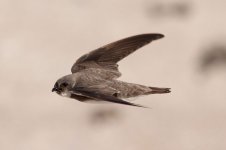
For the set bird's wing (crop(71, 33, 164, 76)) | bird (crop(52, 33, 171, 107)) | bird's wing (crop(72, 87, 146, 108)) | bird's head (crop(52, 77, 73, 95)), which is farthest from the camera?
bird's wing (crop(71, 33, 164, 76))

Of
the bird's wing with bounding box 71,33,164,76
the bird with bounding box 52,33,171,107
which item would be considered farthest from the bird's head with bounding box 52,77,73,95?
the bird's wing with bounding box 71,33,164,76

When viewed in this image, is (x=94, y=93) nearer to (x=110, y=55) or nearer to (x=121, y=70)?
(x=110, y=55)

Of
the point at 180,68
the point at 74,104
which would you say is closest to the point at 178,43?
the point at 180,68

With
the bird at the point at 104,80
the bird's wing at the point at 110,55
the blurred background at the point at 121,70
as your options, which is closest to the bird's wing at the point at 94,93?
the bird at the point at 104,80

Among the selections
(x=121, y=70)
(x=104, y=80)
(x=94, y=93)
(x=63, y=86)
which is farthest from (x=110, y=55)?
(x=121, y=70)

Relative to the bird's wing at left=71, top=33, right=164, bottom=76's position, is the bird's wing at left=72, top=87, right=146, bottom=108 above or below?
below

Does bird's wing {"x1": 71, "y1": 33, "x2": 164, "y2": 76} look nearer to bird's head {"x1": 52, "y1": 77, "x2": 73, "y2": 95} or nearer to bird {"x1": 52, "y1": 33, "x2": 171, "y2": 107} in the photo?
bird {"x1": 52, "y1": 33, "x2": 171, "y2": 107}

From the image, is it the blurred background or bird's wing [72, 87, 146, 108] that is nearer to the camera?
bird's wing [72, 87, 146, 108]

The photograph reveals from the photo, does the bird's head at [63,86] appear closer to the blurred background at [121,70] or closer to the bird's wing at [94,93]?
the bird's wing at [94,93]
